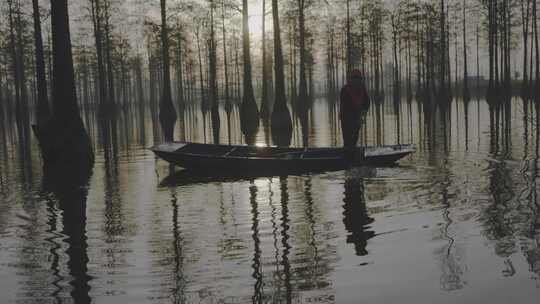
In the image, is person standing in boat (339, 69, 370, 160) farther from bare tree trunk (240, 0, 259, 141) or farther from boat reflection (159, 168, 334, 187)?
bare tree trunk (240, 0, 259, 141)

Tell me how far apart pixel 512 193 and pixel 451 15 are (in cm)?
5021

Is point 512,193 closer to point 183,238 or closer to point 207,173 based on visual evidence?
point 183,238

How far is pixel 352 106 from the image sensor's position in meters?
11.1

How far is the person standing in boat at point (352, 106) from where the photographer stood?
11.0 m

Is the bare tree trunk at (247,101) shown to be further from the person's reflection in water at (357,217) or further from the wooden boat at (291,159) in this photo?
the person's reflection in water at (357,217)

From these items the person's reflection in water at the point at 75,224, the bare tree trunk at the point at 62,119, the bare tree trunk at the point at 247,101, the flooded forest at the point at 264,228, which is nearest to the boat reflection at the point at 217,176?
the flooded forest at the point at 264,228

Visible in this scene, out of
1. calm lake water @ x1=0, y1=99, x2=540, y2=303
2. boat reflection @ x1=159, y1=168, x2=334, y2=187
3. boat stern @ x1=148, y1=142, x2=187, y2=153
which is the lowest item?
calm lake water @ x1=0, y1=99, x2=540, y2=303

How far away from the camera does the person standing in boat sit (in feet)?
36.0

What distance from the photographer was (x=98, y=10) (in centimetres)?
3981

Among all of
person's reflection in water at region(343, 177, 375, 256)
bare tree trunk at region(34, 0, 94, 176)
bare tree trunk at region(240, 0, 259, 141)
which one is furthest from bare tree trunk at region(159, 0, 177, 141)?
person's reflection in water at region(343, 177, 375, 256)

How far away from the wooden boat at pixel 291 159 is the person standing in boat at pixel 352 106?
296 mm

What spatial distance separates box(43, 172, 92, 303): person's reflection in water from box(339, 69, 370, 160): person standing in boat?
5559 millimetres

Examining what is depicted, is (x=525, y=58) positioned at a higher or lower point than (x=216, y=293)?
higher

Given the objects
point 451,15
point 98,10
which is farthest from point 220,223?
point 451,15
